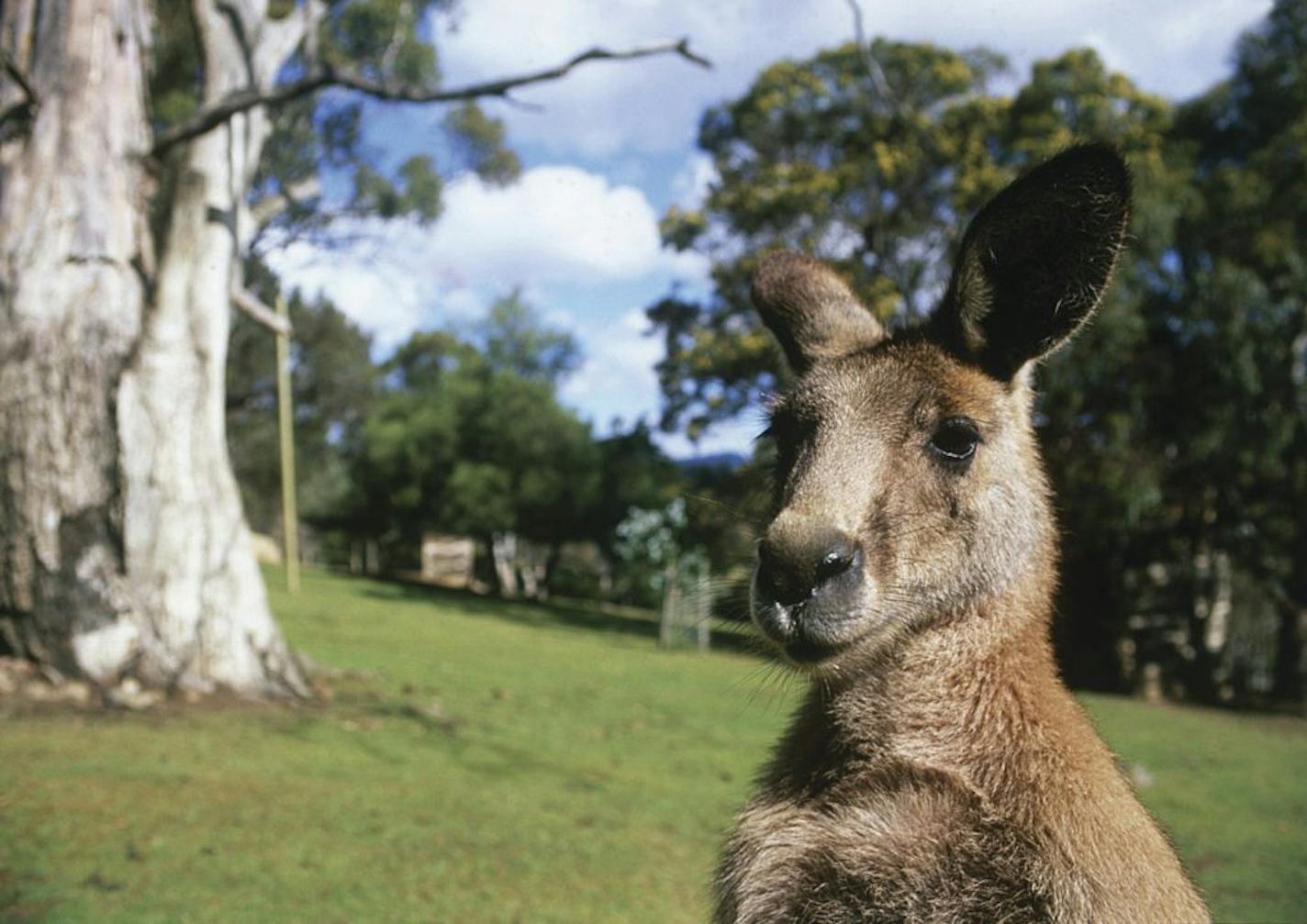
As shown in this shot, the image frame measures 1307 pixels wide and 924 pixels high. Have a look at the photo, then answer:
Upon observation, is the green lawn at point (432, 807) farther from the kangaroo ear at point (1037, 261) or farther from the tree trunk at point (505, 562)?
the tree trunk at point (505, 562)

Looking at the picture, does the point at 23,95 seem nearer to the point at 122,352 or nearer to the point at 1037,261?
the point at 122,352

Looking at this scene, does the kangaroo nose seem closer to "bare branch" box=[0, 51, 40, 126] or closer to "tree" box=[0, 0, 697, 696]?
"tree" box=[0, 0, 697, 696]

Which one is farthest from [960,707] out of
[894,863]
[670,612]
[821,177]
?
[670,612]

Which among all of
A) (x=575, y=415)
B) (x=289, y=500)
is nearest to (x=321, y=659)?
(x=289, y=500)

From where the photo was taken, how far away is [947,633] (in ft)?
7.88

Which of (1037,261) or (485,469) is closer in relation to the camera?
(1037,261)

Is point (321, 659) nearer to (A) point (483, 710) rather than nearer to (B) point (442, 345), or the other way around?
(A) point (483, 710)

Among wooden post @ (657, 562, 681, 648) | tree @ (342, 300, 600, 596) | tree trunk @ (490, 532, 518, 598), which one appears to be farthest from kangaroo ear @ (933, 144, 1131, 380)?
tree trunk @ (490, 532, 518, 598)

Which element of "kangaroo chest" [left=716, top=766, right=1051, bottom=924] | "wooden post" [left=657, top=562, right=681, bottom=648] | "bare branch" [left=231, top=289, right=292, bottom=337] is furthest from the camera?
"wooden post" [left=657, top=562, right=681, bottom=648]

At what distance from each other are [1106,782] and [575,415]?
3359 centimetres

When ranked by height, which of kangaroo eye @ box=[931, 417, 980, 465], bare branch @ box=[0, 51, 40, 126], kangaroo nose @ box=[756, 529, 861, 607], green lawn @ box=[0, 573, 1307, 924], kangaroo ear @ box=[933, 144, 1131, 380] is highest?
bare branch @ box=[0, 51, 40, 126]

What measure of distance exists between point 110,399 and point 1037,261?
7.62 m

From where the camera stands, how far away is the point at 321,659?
1201 cm

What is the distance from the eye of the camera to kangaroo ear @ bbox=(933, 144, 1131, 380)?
2.30 m
